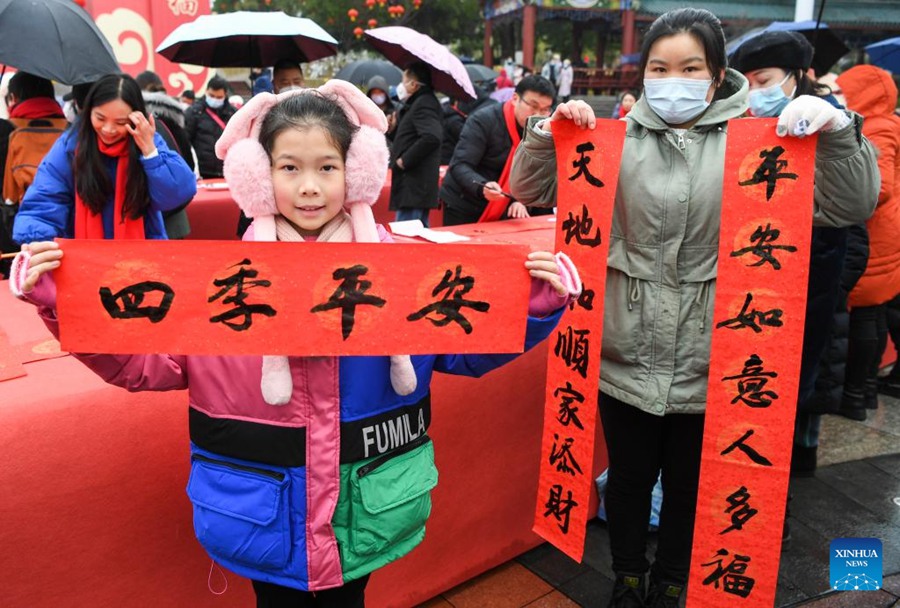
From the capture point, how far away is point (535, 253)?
1.40 metres

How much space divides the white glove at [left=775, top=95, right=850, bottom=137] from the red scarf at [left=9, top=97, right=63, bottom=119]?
338cm

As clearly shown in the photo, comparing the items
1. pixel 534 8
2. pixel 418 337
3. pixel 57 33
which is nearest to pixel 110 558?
pixel 418 337

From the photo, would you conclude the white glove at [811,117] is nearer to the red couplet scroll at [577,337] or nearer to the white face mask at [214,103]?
the red couplet scroll at [577,337]

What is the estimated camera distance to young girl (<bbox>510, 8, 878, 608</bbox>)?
1841 mm

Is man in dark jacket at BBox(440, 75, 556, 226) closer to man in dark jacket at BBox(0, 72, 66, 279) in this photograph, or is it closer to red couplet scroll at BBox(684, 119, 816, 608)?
man in dark jacket at BBox(0, 72, 66, 279)

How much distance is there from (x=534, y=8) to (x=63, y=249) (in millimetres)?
28567

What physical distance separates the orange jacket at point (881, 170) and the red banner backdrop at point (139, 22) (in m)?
7.58

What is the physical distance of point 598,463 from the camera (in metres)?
2.91

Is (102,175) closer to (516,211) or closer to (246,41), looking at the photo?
(516,211)

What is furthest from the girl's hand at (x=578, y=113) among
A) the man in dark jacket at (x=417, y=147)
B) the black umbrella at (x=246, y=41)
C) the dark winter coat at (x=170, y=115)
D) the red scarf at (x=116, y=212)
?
the dark winter coat at (x=170, y=115)

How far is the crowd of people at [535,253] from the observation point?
1.38 meters

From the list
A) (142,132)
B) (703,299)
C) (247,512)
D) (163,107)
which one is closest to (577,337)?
(703,299)

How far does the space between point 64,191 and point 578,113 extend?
6.51ft

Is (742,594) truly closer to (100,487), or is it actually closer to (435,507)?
(435,507)
